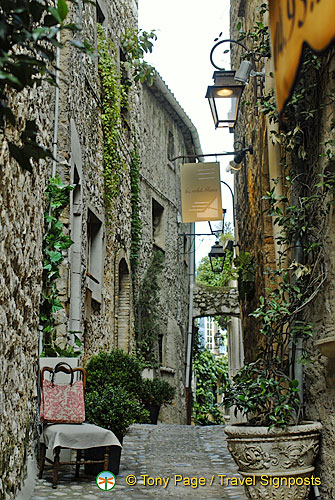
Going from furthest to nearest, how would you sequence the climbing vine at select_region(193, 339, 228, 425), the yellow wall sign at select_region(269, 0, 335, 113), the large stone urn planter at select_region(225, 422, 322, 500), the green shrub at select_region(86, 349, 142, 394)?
the climbing vine at select_region(193, 339, 228, 425) < the green shrub at select_region(86, 349, 142, 394) < the large stone urn planter at select_region(225, 422, 322, 500) < the yellow wall sign at select_region(269, 0, 335, 113)

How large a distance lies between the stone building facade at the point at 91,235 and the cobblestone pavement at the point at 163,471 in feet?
1.17

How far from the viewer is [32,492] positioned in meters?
4.04

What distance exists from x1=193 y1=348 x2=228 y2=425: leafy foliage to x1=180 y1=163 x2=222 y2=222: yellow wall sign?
8440 mm

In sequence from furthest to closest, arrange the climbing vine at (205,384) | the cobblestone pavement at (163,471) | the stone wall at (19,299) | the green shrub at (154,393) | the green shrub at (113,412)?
the climbing vine at (205,384)
the green shrub at (154,393)
the green shrub at (113,412)
the cobblestone pavement at (163,471)
the stone wall at (19,299)

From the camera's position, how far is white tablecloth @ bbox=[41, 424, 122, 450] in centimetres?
425

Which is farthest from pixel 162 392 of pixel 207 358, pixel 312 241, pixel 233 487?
pixel 207 358

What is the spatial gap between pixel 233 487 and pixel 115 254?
5.60m

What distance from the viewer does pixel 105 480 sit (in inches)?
174

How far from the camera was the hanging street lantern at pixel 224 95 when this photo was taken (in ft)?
19.7

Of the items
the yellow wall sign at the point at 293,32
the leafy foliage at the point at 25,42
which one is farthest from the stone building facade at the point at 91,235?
the yellow wall sign at the point at 293,32

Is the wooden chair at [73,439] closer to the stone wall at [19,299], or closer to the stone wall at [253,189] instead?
the stone wall at [19,299]

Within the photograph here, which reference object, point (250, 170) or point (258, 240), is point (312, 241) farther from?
point (250, 170)

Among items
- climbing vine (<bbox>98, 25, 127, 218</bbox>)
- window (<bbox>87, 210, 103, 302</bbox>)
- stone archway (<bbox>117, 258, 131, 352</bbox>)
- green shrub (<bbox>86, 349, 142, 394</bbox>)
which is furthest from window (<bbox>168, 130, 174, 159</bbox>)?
green shrub (<bbox>86, 349, 142, 394</bbox>)

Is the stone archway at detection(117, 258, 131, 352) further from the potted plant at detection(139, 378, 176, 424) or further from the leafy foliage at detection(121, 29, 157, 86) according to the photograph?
the leafy foliage at detection(121, 29, 157, 86)
